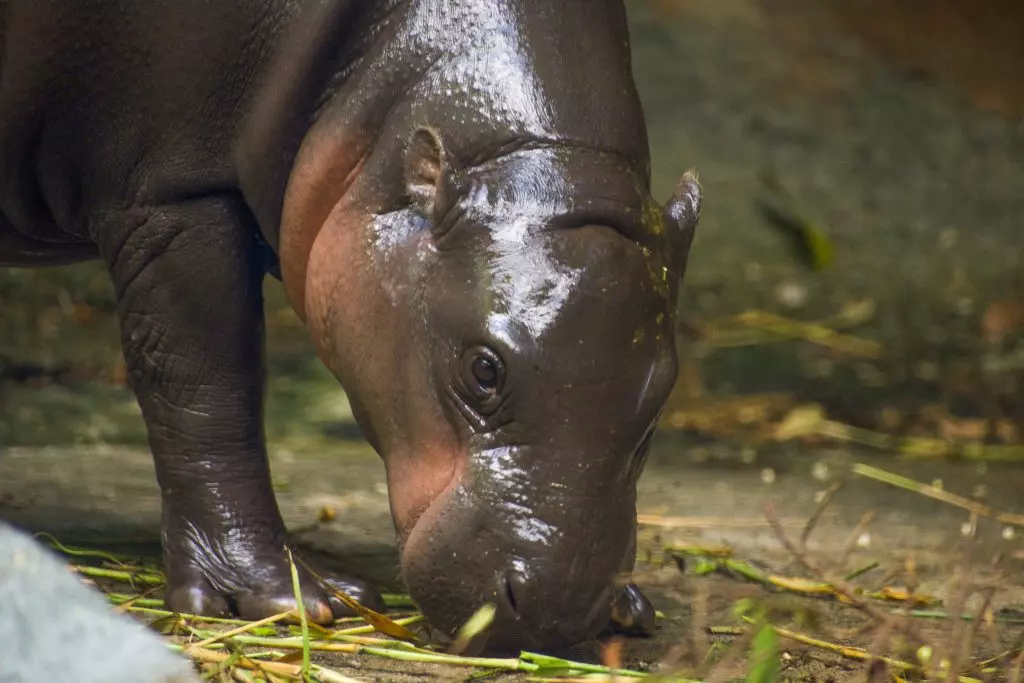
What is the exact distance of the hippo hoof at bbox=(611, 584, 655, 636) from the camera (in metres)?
3.50

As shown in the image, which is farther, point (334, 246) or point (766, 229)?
point (766, 229)

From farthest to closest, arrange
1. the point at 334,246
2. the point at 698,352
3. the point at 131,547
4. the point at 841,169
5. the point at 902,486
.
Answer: the point at 841,169
the point at 698,352
the point at 902,486
the point at 131,547
the point at 334,246

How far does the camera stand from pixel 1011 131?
29.1 feet

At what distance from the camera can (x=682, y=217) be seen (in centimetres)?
329

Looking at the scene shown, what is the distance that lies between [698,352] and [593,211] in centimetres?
435

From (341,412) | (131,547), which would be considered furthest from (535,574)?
(341,412)

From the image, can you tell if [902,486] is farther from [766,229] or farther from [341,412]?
[766,229]

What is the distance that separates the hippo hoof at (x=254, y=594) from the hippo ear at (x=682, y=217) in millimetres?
1081

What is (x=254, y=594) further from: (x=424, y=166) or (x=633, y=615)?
(x=424, y=166)

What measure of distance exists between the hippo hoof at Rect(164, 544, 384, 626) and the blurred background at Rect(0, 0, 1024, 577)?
31.7 inches

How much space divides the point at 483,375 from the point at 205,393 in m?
0.90

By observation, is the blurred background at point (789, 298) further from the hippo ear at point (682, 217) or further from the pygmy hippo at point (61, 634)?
the pygmy hippo at point (61, 634)

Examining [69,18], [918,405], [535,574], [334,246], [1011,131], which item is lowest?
[918,405]

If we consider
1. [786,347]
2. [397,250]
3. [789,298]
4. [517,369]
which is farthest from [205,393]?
[789,298]
